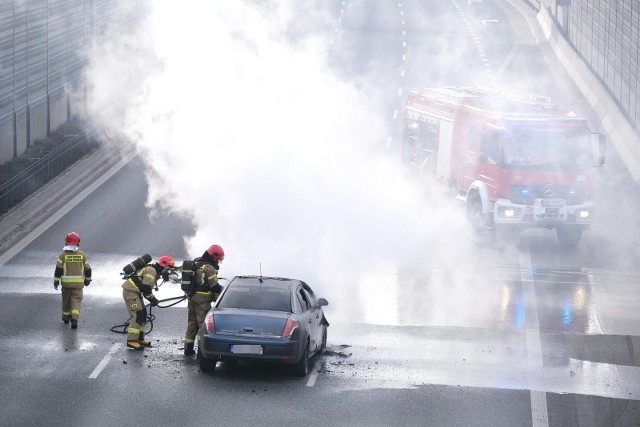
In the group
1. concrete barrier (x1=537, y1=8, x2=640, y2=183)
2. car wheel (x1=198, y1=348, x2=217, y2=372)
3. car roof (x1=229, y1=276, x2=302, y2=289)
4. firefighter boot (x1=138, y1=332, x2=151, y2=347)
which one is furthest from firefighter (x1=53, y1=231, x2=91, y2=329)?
concrete barrier (x1=537, y1=8, x2=640, y2=183)

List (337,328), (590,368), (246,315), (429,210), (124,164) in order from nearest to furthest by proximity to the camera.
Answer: (246,315) → (590,368) → (337,328) → (429,210) → (124,164)

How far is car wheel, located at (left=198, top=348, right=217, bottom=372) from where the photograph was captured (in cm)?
1747

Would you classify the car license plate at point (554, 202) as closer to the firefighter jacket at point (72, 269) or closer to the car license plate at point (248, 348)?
the firefighter jacket at point (72, 269)

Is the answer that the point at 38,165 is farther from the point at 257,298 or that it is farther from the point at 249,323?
the point at 249,323

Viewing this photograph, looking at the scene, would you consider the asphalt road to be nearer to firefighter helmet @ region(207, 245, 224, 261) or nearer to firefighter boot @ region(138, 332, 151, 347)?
firefighter boot @ region(138, 332, 151, 347)

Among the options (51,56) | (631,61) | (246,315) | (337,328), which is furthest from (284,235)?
(631,61)

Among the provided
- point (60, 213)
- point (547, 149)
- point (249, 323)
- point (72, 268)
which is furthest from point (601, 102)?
point (249, 323)

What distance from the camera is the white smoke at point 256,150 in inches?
1037

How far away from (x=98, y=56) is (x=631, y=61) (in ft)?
54.7

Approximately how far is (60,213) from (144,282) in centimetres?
1183

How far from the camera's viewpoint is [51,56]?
3788 cm

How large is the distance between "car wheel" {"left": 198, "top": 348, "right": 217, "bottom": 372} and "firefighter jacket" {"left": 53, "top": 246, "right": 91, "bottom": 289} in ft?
11.7

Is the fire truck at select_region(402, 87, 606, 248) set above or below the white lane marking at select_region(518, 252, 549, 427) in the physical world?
above

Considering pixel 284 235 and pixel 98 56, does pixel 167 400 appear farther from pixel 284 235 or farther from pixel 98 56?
pixel 98 56
